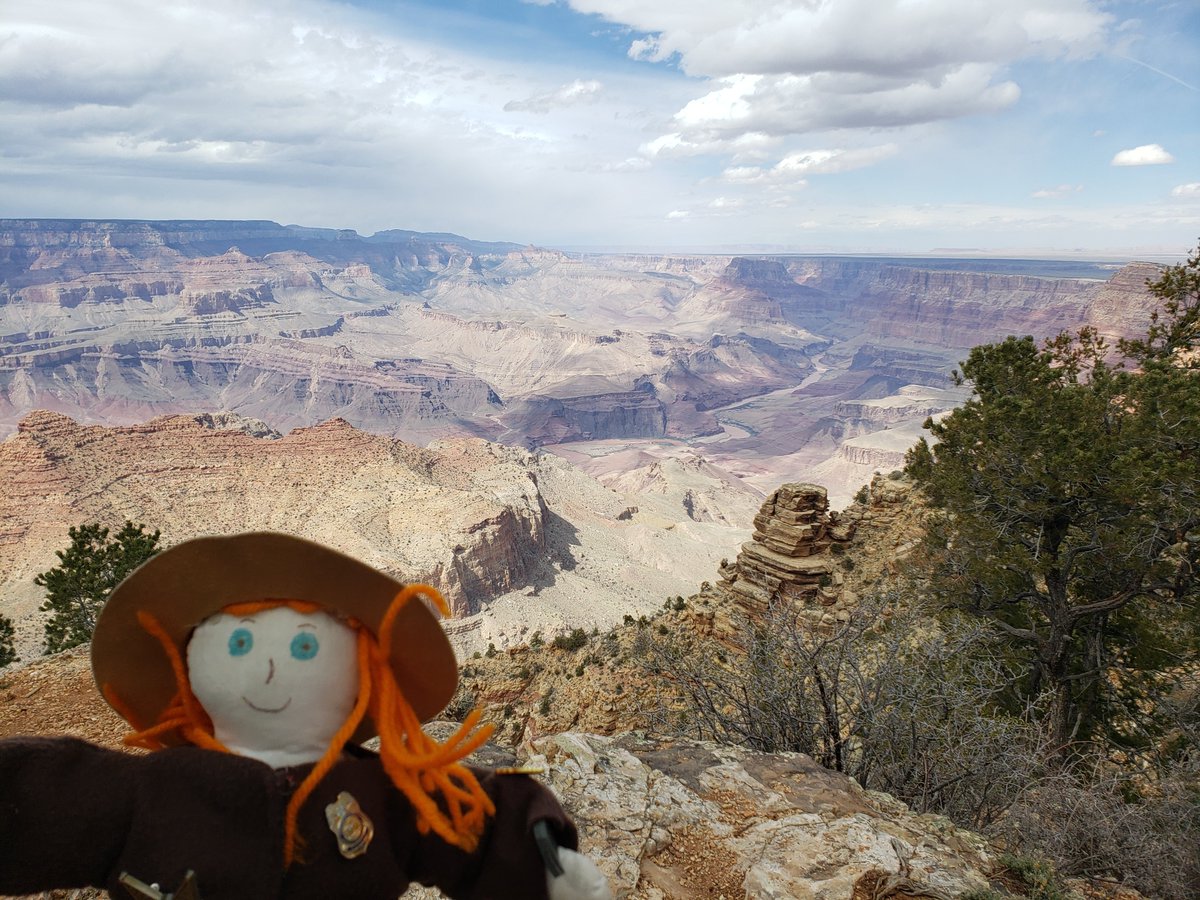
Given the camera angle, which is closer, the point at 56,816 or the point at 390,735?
the point at 56,816

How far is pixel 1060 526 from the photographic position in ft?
23.5

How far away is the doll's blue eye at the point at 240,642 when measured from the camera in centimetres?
177

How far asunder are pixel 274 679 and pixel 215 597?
0.97ft

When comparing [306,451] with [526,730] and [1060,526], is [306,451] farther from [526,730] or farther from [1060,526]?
[1060,526]

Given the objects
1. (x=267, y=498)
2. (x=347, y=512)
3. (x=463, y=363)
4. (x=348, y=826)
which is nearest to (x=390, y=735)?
(x=348, y=826)

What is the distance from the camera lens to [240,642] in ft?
5.84

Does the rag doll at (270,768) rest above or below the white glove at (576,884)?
above

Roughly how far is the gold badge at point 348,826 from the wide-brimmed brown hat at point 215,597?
402 mm

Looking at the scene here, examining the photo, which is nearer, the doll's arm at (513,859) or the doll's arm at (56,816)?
the doll's arm at (56,816)

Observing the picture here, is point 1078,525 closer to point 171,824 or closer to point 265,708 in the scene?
point 265,708

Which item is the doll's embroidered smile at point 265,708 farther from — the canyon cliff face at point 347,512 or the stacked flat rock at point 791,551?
the canyon cliff face at point 347,512

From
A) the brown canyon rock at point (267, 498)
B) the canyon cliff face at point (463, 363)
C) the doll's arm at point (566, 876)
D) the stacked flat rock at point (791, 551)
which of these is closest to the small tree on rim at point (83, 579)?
the stacked flat rock at point (791, 551)

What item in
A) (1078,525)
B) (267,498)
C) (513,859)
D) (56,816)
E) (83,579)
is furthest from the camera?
(267,498)

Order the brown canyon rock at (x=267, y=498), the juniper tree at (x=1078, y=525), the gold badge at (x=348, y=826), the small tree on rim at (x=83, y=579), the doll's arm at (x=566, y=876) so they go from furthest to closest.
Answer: the brown canyon rock at (x=267, y=498), the small tree on rim at (x=83, y=579), the juniper tree at (x=1078, y=525), the doll's arm at (x=566, y=876), the gold badge at (x=348, y=826)
